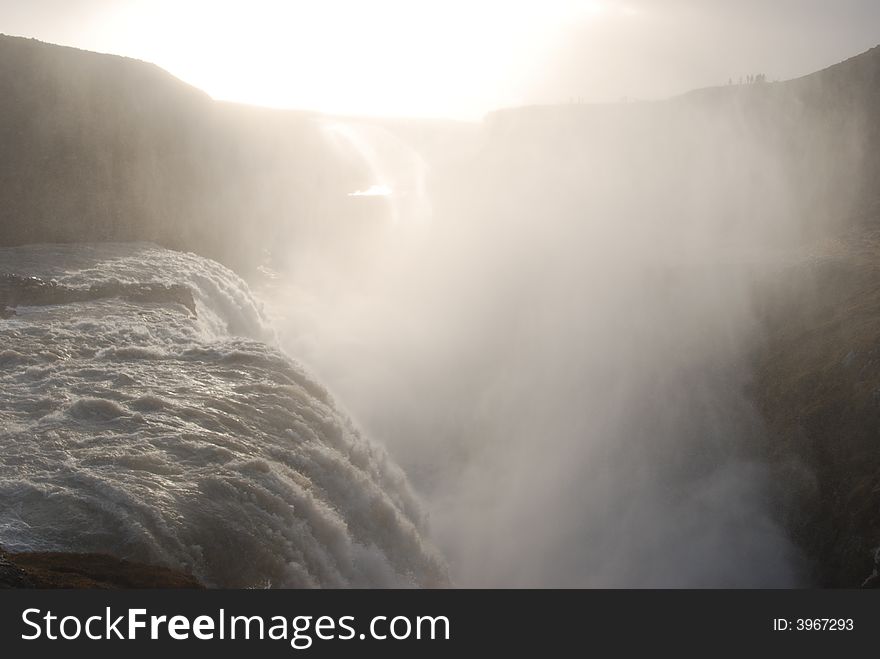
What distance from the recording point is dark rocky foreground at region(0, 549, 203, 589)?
5.58 metres

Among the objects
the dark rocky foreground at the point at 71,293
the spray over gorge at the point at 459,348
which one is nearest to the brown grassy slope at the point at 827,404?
the spray over gorge at the point at 459,348

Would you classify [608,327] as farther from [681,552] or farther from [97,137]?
[97,137]

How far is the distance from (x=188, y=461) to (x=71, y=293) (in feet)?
25.5

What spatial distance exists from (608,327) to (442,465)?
18.3ft

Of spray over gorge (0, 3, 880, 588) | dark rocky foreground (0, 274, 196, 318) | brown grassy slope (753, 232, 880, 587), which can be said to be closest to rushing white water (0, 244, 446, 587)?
spray over gorge (0, 3, 880, 588)

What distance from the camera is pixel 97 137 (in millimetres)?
26062

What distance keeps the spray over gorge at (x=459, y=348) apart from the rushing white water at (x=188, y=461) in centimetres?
4

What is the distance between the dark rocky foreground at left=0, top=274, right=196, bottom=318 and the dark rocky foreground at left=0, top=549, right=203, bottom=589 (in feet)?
26.9

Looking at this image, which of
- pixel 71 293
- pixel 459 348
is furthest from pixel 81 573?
pixel 459 348

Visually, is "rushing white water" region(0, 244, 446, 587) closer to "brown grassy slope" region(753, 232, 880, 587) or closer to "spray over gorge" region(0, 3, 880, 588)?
"spray over gorge" region(0, 3, 880, 588)

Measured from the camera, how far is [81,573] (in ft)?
19.8

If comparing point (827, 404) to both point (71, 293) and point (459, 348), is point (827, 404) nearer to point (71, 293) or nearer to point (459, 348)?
point (459, 348)

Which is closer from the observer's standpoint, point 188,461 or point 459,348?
point 188,461

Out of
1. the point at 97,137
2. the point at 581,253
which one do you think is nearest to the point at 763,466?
the point at 581,253
